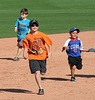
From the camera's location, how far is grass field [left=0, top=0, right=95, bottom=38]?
23.6m

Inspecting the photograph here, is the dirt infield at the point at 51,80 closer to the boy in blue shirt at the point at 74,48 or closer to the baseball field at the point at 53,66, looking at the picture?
the baseball field at the point at 53,66

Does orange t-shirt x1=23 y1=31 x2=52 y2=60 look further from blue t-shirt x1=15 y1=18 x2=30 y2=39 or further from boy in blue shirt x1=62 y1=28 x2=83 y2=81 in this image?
blue t-shirt x1=15 y1=18 x2=30 y2=39

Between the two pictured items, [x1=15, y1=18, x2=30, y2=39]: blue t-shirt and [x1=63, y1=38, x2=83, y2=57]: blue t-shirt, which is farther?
[x1=15, y1=18, x2=30, y2=39]: blue t-shirt

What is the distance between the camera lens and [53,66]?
42.0ft

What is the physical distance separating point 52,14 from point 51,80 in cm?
2059

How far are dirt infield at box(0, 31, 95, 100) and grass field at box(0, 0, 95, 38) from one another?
293 inches

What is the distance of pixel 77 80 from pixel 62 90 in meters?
1.31

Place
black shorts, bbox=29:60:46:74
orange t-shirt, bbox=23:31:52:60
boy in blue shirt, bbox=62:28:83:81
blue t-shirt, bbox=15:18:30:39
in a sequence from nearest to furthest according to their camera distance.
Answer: black shorts, bbox=29:60:46:74 < orange t-shirt, bbox=23:31:52:60 < boy in blue shirt, bbox=62:28:83:81 < blue t-shirt, bbox=15:18:30:39

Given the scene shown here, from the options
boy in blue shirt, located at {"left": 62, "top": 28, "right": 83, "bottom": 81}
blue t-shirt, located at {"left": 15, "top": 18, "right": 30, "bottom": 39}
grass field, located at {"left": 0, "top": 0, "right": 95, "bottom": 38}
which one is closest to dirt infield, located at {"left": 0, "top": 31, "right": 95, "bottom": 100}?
boy in blue shirt, located at {"left": 62, "top": 28, "right": 83, "bottom": 81}

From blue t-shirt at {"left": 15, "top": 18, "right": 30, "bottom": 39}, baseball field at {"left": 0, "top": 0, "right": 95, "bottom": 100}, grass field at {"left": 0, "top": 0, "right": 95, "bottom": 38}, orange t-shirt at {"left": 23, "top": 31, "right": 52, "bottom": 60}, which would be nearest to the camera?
orange t-shirt at {"left": 23, "top": 31, "right": 52, "bottom": 60}

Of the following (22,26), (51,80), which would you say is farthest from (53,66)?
(51,80)

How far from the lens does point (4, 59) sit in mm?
14234

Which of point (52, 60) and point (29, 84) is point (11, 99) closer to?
point (29, 84)

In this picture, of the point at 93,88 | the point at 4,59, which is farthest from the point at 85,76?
the point at 4,59
